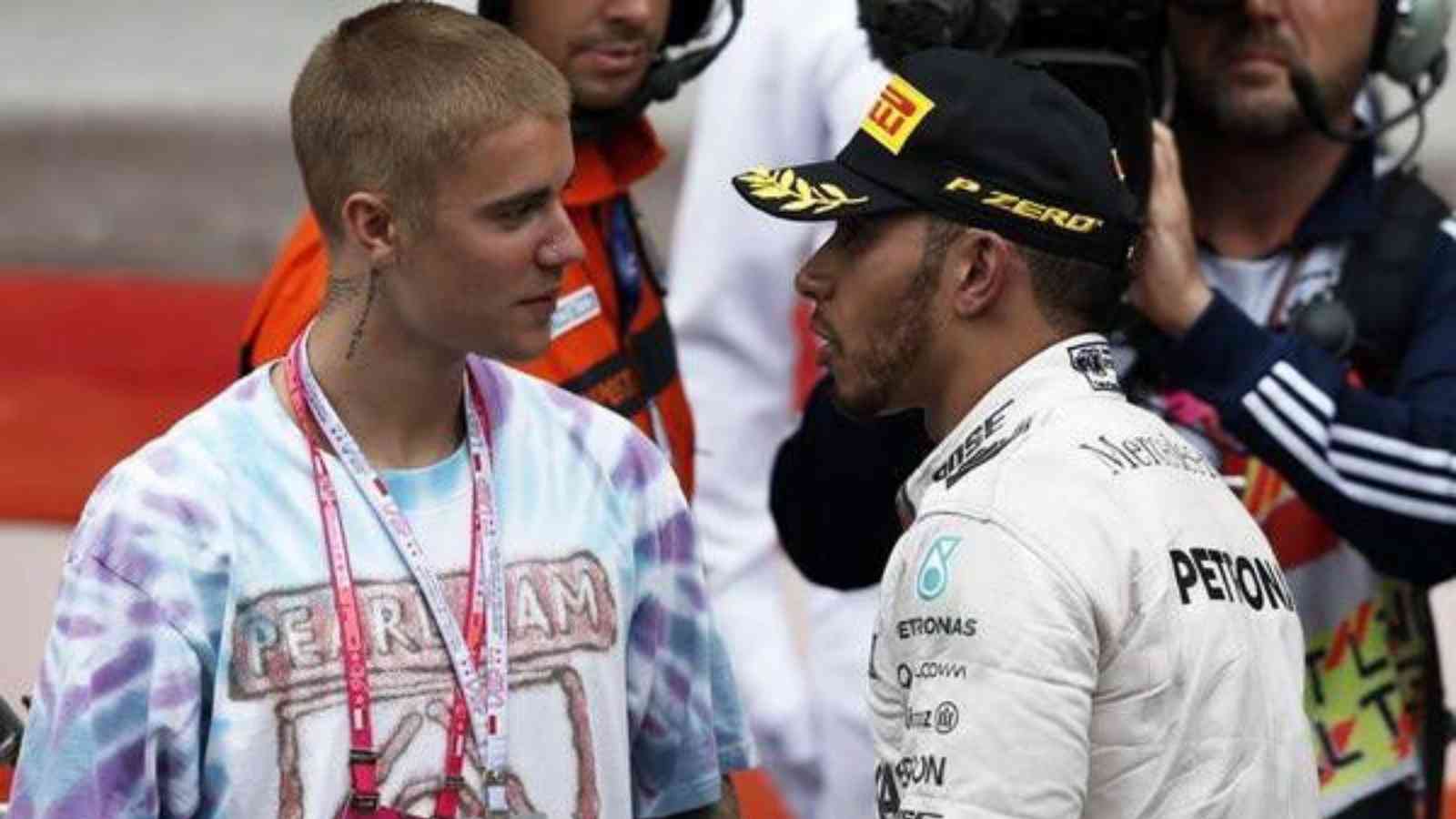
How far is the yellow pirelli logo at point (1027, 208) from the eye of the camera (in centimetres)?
397

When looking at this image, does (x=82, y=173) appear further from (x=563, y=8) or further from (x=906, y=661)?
(x=906, y=661)

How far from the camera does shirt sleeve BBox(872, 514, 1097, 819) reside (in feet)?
12.0

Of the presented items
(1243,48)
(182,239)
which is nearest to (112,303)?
(182,239)

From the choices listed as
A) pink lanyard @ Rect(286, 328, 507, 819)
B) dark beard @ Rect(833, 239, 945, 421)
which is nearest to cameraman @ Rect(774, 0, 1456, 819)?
dark beard @ Rect(833, 239, 945, 421)

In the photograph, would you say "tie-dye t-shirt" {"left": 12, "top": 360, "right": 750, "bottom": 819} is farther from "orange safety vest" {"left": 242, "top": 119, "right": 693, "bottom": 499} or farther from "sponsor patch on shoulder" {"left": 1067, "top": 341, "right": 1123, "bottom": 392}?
"orange safety vest" {"left": 242, "top": 119, "right": 693, "bottom": 499}

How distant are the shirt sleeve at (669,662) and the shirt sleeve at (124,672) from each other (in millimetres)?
520

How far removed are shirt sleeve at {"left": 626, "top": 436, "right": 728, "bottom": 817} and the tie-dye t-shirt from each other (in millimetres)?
61

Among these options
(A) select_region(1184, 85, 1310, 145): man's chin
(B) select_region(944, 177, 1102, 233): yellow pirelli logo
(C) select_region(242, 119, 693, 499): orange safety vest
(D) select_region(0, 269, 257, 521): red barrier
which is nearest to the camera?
(B) select_region(944, 177, 1102, 233): yellow pirelli logo

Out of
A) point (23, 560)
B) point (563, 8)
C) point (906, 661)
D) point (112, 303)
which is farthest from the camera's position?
point (112, 303)

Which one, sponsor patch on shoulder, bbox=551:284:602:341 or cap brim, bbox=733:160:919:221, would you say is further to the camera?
sponsor patch on shoulder, bbox=551:284:602:341

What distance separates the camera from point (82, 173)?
594 inches

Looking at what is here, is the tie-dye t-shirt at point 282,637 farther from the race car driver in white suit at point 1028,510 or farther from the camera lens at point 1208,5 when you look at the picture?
the camera lens at point 1208,5

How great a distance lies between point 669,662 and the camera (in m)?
4.23

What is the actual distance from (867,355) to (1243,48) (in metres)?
1.63
